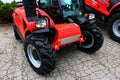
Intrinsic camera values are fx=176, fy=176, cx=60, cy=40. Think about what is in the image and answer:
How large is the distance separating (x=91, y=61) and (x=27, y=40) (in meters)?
1.57

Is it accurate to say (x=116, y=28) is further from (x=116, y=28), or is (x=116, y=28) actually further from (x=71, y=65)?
(x=71, y=65)

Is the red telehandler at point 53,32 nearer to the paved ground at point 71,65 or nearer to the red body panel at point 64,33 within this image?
the red body panel at point 64,33

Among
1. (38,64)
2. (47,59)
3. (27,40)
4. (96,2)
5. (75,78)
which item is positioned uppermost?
(96,2)

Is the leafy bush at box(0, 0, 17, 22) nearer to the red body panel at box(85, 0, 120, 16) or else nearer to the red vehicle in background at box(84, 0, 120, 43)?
the red body panel at box(85, 0, 120, 16)

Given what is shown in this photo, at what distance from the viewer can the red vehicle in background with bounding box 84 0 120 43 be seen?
502 centimetres

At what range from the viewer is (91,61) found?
4.09 m

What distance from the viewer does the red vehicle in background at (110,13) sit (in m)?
5.02

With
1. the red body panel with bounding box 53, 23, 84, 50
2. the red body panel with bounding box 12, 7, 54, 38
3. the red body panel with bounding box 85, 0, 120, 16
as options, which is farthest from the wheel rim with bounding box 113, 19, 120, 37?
the red body panel with bounding box 12, 7, 54, 38

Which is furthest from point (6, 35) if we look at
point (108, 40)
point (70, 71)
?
point (108, 40)

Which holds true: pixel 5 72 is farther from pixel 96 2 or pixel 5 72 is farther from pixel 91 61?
pixel 96 2

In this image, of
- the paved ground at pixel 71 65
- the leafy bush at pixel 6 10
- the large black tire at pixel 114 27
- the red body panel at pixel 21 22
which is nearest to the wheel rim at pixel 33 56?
the paved ground at pixel 71 65

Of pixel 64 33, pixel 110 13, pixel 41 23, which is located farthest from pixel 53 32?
pixel 110 13

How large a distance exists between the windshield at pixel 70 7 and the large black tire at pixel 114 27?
55.1 inches

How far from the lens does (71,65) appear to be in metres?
3.93
